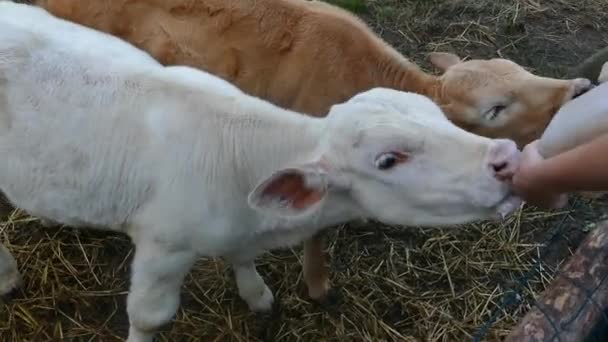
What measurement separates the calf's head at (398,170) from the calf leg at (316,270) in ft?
3.83

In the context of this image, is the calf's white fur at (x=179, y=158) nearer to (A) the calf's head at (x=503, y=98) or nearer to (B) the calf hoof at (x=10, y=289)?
(B) the calf hoof at (x=10, y=289)

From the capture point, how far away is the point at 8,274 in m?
4.68

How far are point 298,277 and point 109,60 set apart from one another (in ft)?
6.03

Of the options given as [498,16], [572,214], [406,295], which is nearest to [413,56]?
[498,16]

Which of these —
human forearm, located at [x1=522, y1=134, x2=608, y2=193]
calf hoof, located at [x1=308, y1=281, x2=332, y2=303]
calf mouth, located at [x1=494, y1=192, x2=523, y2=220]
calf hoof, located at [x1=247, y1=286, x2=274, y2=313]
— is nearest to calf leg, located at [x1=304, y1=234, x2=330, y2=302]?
calf hoof, located at [x1=308, y1=281, x2=332, y2=303]

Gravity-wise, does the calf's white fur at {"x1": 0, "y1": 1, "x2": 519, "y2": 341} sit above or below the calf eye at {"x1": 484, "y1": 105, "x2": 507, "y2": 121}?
above

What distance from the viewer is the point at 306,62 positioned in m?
4.94

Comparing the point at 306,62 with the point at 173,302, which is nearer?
the point at 173,302

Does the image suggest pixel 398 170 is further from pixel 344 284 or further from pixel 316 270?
pixel 344 284

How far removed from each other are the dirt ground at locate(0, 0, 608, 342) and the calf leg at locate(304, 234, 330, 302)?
0.32 ft

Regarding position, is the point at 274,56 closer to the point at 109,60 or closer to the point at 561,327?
the point at 109,60

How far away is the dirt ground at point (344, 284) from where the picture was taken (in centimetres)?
464

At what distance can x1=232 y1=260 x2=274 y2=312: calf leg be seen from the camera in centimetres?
450

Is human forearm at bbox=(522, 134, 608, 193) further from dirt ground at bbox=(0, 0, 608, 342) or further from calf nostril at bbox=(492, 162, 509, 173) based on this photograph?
dirt ground at bbox=(0, 0, 608, 342)
